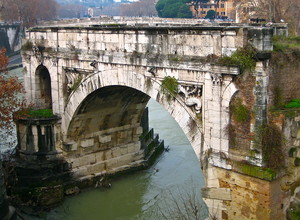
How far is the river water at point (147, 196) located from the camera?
1390cm

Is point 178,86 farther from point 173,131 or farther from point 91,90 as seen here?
point 173,131

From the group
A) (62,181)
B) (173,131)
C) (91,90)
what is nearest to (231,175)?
(91,90)

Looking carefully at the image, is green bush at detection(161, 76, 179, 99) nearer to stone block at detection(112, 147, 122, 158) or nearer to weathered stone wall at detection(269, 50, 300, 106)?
weathered stone wall at detection(269, 50, 300, 106)

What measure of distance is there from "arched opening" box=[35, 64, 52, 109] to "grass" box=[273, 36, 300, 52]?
8577mm

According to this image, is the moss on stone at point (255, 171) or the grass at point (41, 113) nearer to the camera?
the moss on stone at point (255, 171)

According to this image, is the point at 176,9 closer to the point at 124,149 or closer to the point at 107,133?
the point at 124,149

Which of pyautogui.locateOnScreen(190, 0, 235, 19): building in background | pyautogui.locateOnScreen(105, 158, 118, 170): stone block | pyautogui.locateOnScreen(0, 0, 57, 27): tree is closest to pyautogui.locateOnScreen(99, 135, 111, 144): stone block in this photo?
pyautogui.locateOnScreen(105, 158, 118, 170): stone block

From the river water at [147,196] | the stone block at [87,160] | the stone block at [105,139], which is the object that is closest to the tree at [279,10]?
the river water at [147,196]

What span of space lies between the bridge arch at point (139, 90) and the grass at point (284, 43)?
2.27 m

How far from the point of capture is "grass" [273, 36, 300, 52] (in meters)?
9.42

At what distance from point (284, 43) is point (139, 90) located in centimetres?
388

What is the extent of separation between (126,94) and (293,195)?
6.78 metres

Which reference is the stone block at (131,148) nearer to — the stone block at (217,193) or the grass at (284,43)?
the stone block at (217,193)

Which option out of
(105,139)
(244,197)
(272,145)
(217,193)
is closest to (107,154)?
(105,139)
